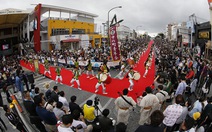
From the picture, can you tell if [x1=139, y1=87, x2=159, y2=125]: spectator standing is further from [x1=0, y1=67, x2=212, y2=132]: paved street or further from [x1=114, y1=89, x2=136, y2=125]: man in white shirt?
[x1=0, y1=67, x2=212, y2=132]: paved street

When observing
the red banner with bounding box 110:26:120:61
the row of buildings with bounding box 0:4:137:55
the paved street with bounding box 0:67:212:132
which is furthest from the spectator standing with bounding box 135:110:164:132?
the row of buildings with bounding box 0:4:137:55

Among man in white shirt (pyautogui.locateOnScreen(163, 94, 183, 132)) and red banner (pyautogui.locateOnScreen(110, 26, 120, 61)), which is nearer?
man in white shirt (pyautogui.locateOnScreen(163, 94, 183, 132))

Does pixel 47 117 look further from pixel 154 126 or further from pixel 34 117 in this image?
pixel 154 126

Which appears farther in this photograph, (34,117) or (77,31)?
(77,31)

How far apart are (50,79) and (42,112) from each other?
12753 millimetres

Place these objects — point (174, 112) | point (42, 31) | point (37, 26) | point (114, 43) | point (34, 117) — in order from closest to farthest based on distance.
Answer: point (174, 112) < point (34, 117) < point (114, 43) < point (37, 26) < point (42, 31)

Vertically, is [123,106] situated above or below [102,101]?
above

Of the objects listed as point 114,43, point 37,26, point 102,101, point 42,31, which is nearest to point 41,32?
point 42,31

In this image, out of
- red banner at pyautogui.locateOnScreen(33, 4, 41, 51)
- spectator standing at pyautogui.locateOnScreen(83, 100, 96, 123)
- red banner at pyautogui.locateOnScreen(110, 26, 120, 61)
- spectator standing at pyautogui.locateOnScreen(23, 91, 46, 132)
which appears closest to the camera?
spectator standing at pyautogui.locateOnScreen(83, 100, 96, 123)

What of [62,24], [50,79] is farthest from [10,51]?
[50,79]

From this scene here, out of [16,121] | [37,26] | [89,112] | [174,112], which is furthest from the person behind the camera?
[37,26]

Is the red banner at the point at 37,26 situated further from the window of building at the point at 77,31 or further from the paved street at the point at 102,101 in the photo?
the paved street at the point at 102,101

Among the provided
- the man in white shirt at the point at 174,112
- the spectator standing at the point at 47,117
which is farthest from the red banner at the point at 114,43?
the spectator standing at the point at 47,117

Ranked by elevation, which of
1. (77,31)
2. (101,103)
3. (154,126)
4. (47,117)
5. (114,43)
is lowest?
(101,103)
